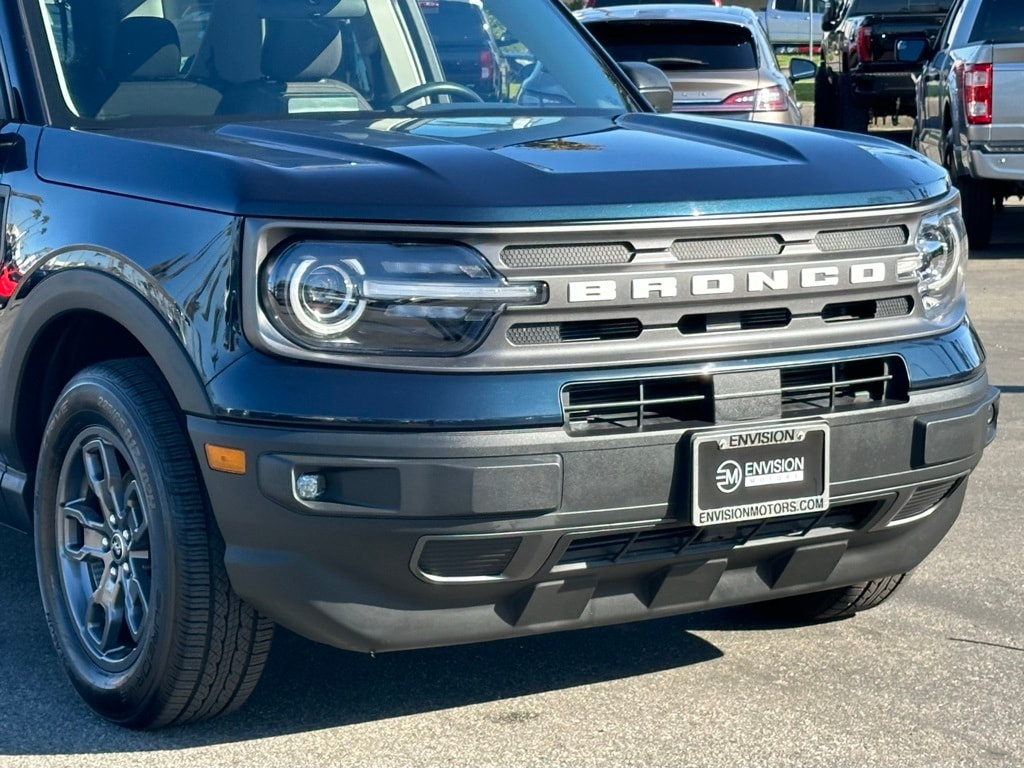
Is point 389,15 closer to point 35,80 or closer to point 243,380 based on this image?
point 35,80

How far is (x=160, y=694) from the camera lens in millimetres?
3561

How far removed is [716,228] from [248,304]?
0.91 meters

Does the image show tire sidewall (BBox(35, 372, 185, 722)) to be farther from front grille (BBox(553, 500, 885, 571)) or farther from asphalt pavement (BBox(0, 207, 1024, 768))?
front grille (BBox(553, 500, 885, 571))

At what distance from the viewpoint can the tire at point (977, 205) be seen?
11.6 meters

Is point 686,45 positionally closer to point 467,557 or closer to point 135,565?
point 135,565

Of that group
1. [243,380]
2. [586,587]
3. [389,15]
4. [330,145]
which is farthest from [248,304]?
[389,15]

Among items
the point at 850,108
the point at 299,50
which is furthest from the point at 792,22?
the point at 299,50

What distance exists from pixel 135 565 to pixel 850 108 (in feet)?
51.7

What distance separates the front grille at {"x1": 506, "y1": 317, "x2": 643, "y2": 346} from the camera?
3293 millimetres

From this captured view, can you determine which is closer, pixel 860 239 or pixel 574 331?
pixel 574 331

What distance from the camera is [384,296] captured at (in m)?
3.26

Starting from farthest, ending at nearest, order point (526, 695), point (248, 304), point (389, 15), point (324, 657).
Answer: point (389, 15) → point (324, 657) → point (526, 695) → point (248, 304)

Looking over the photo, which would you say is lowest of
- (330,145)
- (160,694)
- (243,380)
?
(160,694)

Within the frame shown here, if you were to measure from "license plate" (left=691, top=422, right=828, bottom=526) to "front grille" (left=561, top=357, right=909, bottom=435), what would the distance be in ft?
0.17
